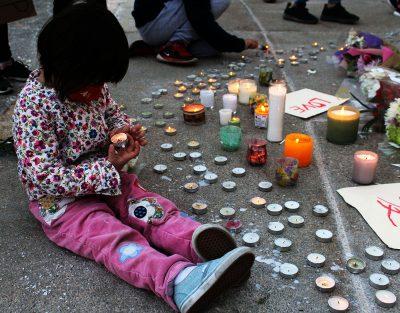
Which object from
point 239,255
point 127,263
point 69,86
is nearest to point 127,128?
point 69,86

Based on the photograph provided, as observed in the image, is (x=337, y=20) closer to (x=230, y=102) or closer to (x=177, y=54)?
(x=177, y=54)

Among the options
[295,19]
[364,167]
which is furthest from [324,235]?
[295,19]

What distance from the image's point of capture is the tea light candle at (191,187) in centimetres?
193

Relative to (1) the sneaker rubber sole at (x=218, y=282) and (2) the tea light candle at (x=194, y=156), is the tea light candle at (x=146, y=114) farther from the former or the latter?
(1) the sneaker rubber sole at (x=218, y=282)

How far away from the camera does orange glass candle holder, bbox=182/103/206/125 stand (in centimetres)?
252

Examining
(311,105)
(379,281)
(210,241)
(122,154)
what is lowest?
(311,105)

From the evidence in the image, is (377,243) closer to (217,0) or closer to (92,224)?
(92,224)

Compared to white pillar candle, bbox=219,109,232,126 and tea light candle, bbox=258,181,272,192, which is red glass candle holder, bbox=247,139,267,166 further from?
white pillar candle, bbox=219,109,232,126

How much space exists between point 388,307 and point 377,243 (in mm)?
300

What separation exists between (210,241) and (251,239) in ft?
0.80

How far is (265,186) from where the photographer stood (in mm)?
1925

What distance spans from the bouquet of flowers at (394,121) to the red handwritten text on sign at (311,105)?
1.75 ft

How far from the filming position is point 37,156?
154 cm

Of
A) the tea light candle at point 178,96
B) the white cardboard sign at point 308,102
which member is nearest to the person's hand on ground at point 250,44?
the white cardboard sign at point 308,102
